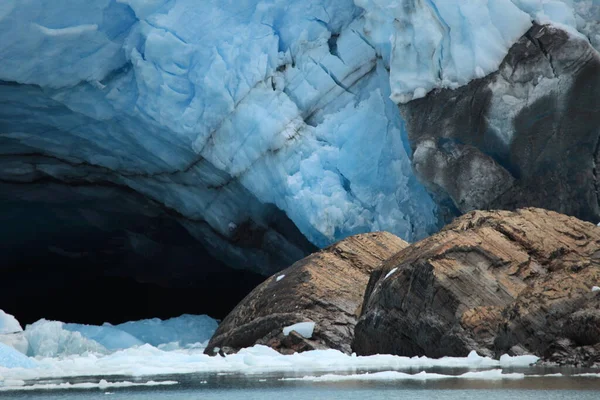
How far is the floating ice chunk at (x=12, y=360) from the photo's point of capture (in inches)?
276

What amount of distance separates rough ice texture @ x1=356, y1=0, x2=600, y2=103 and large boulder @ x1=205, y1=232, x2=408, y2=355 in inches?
67.3

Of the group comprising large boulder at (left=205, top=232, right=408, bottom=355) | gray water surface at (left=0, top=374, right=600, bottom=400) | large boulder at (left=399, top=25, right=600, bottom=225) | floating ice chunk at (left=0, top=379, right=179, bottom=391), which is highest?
large boulder at (left=399, top=25, right=600, bottom=225)

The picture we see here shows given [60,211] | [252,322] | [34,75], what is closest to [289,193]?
[252,322]

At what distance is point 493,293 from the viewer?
6648 millimetres

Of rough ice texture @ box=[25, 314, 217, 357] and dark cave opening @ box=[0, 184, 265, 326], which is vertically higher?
dark cave opening @ box=[0, 184, 265, 326]

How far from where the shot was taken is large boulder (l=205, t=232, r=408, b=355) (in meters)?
8.27

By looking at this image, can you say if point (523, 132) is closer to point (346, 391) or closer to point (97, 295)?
point (346, 391)

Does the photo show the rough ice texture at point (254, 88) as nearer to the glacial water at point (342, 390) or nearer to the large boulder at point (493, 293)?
the large boulder at point (493, 293)

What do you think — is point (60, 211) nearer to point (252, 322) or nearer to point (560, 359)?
point (252, 322)

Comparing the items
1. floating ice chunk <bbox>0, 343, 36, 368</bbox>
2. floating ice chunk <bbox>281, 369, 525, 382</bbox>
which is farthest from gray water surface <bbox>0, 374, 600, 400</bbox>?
floating ice chunk <bbox>0, 343, 36, 368</bbox>

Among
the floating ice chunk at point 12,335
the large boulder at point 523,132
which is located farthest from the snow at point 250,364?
the floating ice chunk at point 12,335

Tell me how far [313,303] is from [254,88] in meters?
3.03

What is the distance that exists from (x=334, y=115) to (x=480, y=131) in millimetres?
1940

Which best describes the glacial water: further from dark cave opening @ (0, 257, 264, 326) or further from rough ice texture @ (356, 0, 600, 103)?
dark cave opening @ (0, 257, 264, 326)
